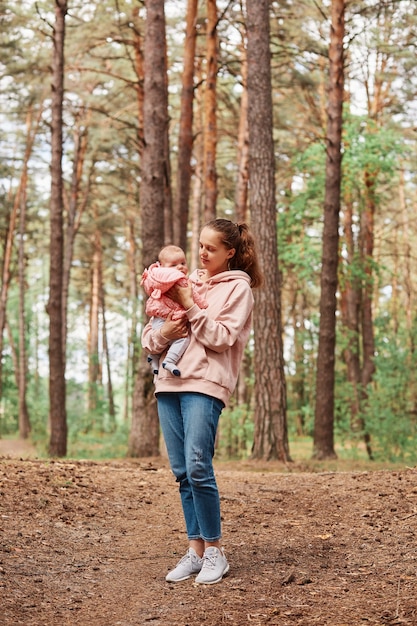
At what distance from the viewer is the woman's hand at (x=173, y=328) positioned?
457 centimetres

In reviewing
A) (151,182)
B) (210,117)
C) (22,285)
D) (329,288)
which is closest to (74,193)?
(22,285)

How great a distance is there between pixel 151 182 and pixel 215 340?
8.90 metres

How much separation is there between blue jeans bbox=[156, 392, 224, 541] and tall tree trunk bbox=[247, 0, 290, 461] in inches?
288

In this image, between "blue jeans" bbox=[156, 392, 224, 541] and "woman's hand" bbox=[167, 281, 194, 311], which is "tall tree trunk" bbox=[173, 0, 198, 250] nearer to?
"blue jeans" bbox=[156, 392, 224, 541]

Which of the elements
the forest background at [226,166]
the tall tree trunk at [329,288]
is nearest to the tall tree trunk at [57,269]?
the forest background at [226,166]

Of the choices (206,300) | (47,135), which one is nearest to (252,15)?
(206,300)

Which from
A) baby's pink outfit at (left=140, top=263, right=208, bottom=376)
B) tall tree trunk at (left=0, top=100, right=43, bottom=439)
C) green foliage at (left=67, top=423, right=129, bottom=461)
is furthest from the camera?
tall tree trunk at (left=0, top=100, right=43, bottom=439)

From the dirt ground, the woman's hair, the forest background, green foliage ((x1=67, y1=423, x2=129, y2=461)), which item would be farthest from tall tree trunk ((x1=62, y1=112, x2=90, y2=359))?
the woman's hair

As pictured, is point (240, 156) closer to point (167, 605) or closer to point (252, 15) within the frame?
point (252, 15)

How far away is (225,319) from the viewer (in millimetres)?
4699

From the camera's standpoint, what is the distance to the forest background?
15492 mm

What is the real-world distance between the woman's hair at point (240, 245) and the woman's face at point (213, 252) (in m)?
0.03

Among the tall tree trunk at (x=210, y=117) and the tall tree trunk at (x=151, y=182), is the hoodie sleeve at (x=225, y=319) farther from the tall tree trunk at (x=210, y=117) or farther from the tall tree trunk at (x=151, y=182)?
the tall tree trunk at (x=210, y=117)

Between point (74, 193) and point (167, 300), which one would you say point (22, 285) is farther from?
point (167, 300)
